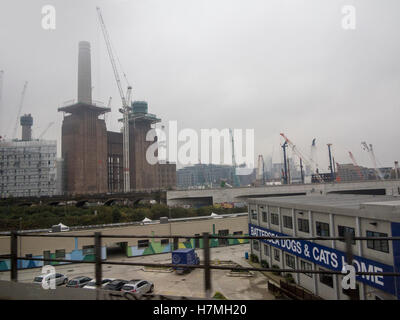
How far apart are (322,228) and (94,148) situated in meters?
64.9

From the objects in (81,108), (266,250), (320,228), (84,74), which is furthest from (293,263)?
(84,74)

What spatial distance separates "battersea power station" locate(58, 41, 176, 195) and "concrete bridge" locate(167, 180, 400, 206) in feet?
97.8

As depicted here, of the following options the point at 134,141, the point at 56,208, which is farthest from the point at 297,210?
the point at 134,141

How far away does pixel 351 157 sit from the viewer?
10381 centimetres

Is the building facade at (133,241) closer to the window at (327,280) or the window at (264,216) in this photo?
the window at (264,216)

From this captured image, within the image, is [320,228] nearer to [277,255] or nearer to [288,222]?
[288,222]

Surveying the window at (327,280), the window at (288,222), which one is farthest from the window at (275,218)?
the window at (327,280)

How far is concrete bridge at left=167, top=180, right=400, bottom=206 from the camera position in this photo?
49250 mm

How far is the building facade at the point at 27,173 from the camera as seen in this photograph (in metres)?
80.2

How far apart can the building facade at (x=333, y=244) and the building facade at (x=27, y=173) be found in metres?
76.6

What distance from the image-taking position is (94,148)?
69.6 m

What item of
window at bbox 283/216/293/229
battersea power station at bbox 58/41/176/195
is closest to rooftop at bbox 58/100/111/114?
battersea power station at bbox 58/41/176/195
